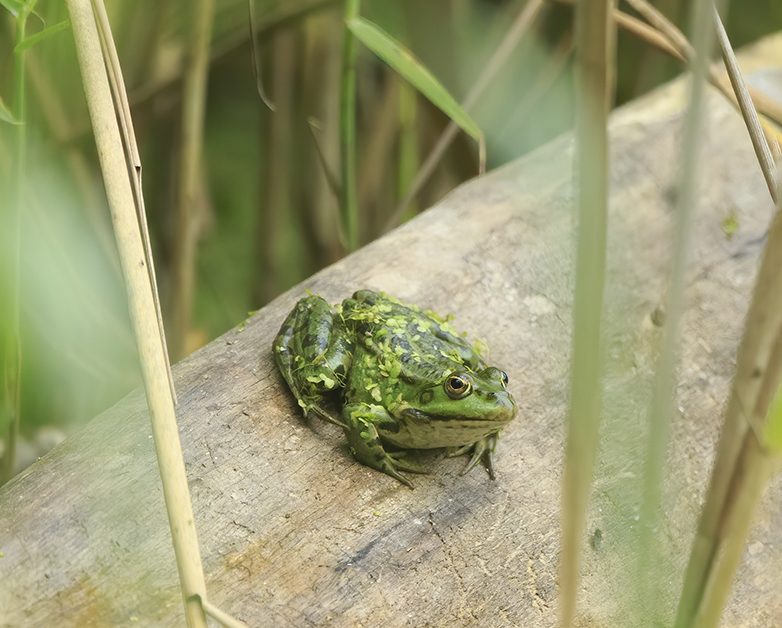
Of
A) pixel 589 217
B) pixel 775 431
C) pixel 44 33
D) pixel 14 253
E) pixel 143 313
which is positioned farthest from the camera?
pixel 14 253

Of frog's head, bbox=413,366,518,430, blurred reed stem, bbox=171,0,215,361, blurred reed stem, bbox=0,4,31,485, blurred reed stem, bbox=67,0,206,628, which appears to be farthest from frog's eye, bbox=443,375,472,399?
blurred reed stem, bbox=171,0,215,361

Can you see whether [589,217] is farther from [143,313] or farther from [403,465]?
[403,465]

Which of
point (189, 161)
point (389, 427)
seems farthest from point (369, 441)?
point (189, 161)

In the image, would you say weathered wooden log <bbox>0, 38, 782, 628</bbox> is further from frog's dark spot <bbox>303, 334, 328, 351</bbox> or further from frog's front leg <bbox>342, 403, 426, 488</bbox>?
frog's dark spot <bbox>303, 334, 328, 351</bbox>

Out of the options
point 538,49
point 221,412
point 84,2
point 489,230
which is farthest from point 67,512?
point 538,49

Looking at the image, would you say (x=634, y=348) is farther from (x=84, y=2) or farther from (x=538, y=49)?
(x=538, y=49)

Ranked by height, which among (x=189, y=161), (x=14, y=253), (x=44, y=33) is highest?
(x=44, y=33)
